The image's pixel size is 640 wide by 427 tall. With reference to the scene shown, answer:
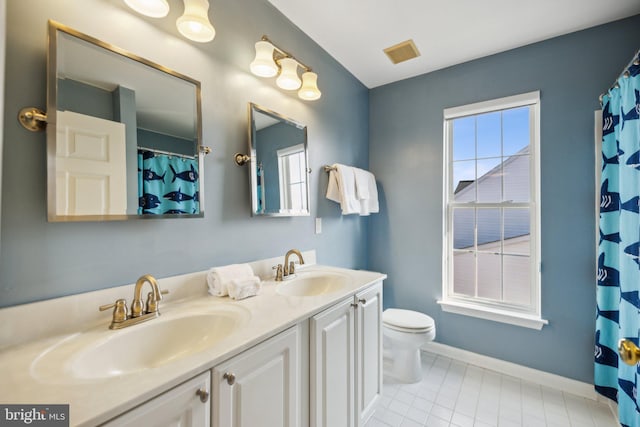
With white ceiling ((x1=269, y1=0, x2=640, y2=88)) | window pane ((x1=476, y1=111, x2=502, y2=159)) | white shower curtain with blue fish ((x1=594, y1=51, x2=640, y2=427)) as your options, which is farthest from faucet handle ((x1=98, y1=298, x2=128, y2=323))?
window pane ((x1=476, y1=111, x2=502, y2=159))

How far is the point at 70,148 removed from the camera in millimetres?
868

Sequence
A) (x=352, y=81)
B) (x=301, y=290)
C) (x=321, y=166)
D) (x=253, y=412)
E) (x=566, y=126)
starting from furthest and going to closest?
(x=352, y=81), (x=321, y=166), (x=566, y=126), (x=301, y=290), (x=253, y=412)

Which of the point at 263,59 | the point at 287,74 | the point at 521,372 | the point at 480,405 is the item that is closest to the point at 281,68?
the point at 287,74

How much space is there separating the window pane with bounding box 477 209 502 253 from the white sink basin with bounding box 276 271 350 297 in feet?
4.55

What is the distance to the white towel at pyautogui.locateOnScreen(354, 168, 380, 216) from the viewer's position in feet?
7.41

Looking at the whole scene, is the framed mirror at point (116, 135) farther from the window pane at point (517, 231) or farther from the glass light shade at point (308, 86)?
the window pane at point (517, 231)

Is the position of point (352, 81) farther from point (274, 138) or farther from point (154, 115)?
point (154, 115)

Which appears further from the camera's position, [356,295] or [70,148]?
[356,295]

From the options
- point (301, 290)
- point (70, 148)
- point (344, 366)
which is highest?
point (70, 148)

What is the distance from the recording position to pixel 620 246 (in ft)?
4.75

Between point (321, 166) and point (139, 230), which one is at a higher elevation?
point (321, 166)

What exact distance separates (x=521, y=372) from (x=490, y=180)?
4.95 feet

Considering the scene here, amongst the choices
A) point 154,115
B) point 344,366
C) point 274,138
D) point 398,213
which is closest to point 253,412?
point 344,366

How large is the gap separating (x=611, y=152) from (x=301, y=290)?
211 centimetres
